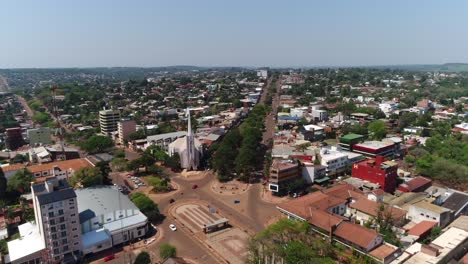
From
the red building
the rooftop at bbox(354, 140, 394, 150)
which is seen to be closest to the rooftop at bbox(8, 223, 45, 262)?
the red building

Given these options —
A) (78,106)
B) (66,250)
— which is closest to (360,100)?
(78,106)

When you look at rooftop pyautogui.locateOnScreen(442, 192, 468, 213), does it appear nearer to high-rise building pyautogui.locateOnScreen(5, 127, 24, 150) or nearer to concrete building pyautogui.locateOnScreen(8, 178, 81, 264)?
concrete building pyautogui.locateOnScreen(8, 178, 81, 264)

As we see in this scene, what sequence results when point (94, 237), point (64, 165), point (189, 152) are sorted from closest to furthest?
point (94, 237) < point (64, 165) < point (189, 152)

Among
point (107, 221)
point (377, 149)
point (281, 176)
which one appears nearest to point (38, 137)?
point (107, 221)

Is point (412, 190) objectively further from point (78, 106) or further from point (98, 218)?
point (78, 106)

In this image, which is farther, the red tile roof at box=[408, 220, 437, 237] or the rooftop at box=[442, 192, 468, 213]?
the rooftop at box=[442, 192, 468, 213]

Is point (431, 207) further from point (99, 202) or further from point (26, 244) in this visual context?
point (26, 244)
